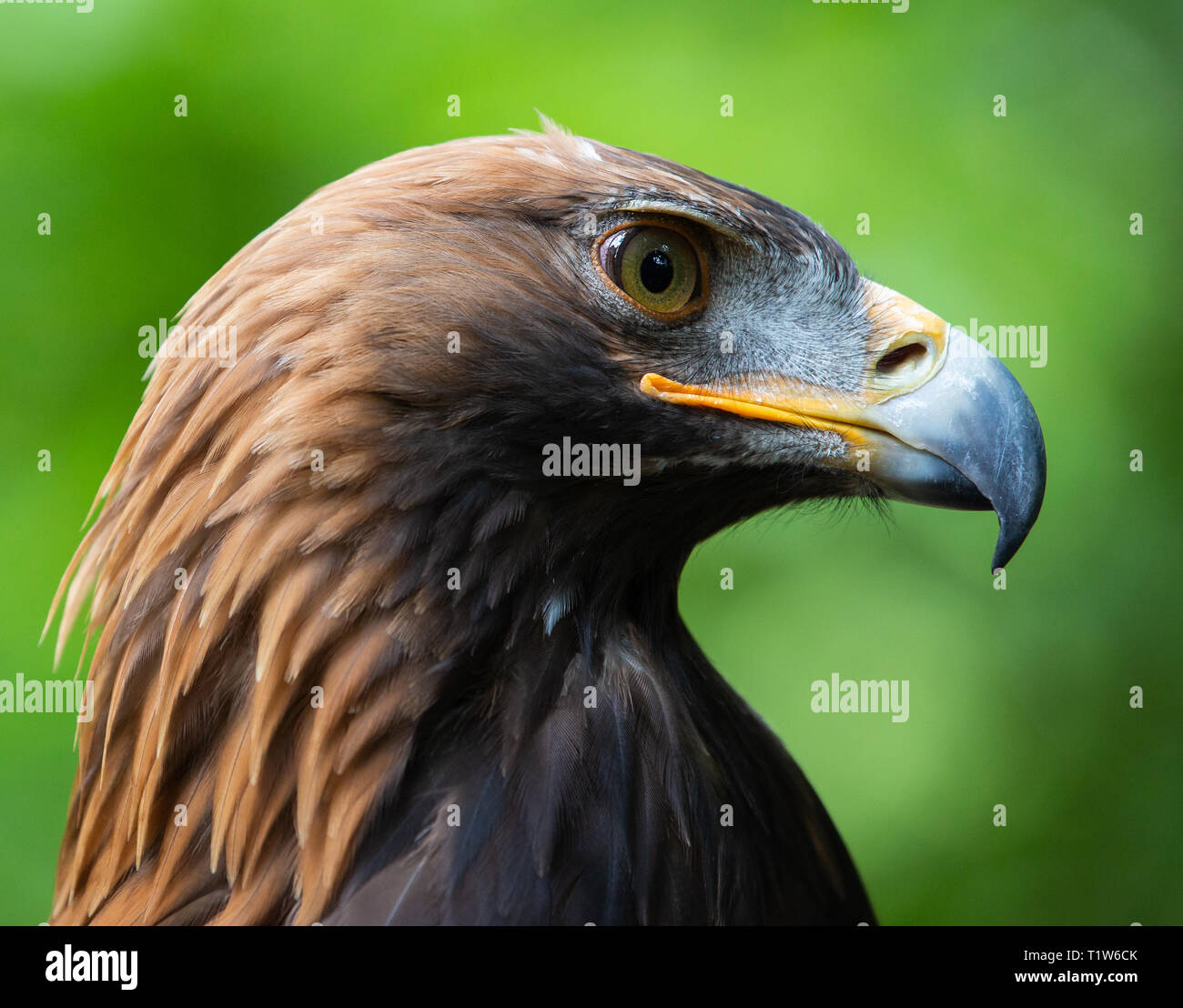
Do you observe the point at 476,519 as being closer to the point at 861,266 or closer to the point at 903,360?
the point at 903,360

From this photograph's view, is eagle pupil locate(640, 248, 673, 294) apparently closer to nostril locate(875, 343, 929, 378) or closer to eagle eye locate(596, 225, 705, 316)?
eagle eye locate(596, 225, 705, 316)

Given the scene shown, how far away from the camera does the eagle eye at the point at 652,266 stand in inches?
57.6

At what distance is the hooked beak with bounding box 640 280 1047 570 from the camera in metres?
1.45

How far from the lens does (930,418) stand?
1.47m

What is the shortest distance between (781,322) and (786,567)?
4.10 ft

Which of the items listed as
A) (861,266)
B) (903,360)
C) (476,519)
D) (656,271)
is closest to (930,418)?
(903,360)

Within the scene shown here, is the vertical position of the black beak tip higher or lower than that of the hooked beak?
lower

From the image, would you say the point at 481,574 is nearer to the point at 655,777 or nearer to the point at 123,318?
the point at 655,777

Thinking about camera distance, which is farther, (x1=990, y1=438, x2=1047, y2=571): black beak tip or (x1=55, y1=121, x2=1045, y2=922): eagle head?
(x1=990, y1=438, x2=1047, y2=571): black beak tip

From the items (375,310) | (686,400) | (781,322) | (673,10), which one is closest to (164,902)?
(375,310)

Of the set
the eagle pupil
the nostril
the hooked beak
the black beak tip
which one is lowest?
the black beak tip

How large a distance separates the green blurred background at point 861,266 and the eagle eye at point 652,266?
3.94 ft

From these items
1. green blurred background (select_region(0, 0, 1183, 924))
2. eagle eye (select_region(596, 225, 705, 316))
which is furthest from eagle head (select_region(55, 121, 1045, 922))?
green blurred background (select_region(0, 0, 1183, 924))

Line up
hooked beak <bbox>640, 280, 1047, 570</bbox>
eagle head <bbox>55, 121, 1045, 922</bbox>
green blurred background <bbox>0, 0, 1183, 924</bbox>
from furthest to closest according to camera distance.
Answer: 1. green blurred background <bbox>0, 0, 1183, 924</bbox>
2. hooked beak <bbox>640, 280, 1047, 570</bbox>
3. eagle head <bbox>55, 121, 1045, 922</bbox>
